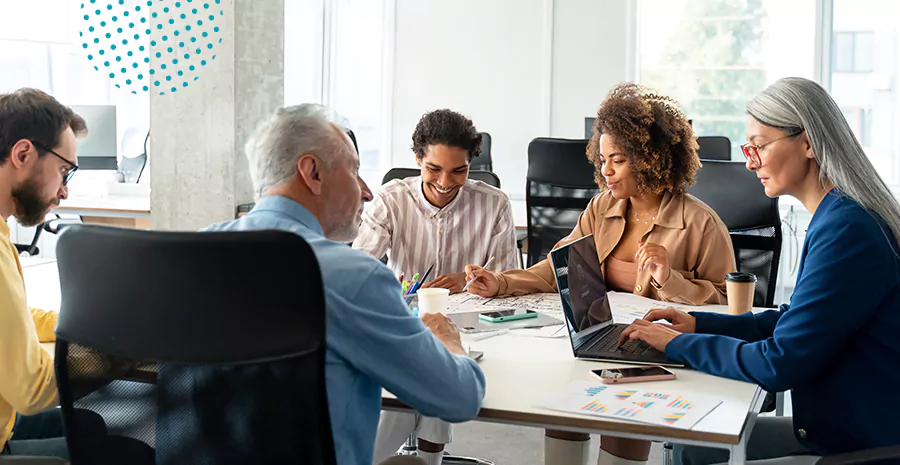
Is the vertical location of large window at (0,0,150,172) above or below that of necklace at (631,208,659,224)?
above

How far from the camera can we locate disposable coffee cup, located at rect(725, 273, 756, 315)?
7.55ft

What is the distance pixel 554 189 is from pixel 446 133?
3.46 ft

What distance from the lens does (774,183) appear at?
1.85 m

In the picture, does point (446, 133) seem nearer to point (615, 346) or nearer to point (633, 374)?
point (615, 346)

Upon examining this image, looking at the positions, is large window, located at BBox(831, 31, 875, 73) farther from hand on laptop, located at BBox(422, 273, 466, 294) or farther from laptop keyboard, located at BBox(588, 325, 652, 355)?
laptop keyboard, located at BBox(588, 325, 652, 355)

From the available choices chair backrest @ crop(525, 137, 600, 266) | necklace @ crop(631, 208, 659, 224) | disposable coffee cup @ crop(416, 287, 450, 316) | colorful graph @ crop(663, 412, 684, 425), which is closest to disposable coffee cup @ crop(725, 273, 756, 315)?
necklace @ crop(631, 208, 659, 224)

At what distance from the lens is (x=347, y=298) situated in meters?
1.34

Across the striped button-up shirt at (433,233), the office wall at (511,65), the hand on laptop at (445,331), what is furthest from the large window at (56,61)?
the hand on laptop at (445,331)

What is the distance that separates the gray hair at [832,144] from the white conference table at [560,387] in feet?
1.40

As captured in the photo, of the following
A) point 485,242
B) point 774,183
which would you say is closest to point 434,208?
point 485,242

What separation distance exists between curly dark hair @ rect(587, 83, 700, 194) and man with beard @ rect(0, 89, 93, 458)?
63.3 inches

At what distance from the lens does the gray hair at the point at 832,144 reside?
1.69 metres

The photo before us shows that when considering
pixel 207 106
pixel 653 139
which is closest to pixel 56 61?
pixel 207 106

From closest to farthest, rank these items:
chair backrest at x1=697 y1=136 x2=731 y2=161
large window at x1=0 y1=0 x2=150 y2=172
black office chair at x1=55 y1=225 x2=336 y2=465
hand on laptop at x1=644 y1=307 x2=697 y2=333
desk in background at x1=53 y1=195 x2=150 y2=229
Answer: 1. black office chair at x1=55 y1=225 x2=336 y2=465
2. hand on laptop at x1=644 y1=307 x2=697 y2=333
3. chair backrest at x1=697 y1=136 x2=731 y2=161
4. desk in background at x1=53 y1=195 x2=150 y2=229
5. large window at x1=0 y1=0 x2=150 y2=172
